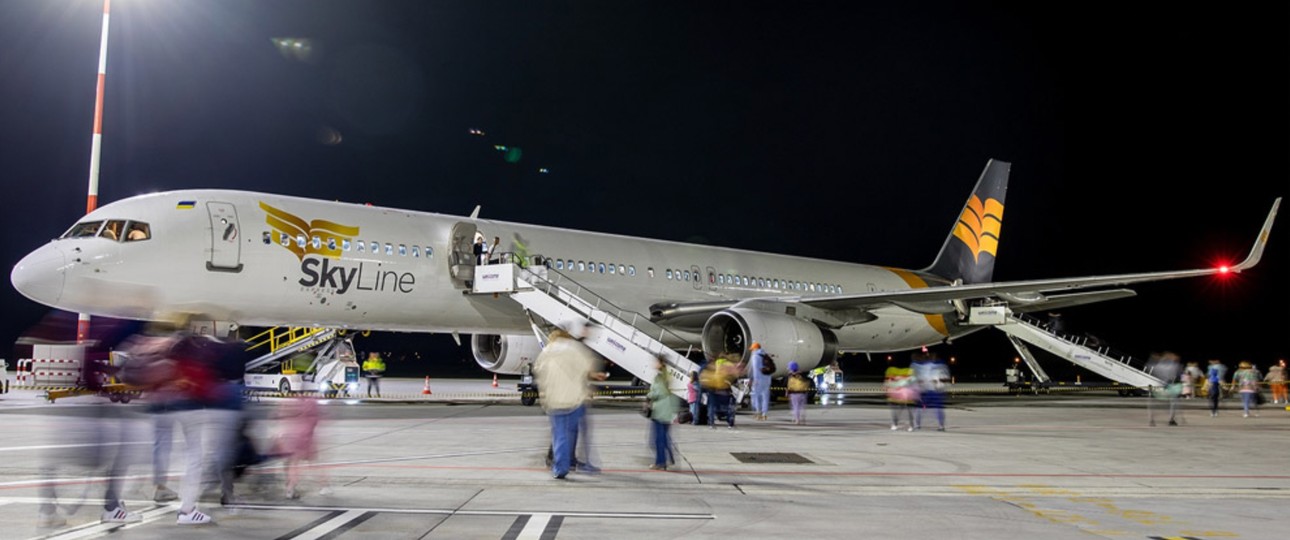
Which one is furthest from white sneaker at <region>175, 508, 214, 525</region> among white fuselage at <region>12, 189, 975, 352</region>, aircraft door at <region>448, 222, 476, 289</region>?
aircraft door at <region>448, 222, 476, 289</region>

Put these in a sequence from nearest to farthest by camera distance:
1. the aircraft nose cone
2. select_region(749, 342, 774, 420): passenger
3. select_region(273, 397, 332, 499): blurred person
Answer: select_region(273, 397, 332, 499): blurred person < the aircraft nose cone < select_region(749, 342, 774, 420): passenger

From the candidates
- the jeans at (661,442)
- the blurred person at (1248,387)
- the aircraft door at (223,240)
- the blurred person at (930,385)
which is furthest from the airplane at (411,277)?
the jeans at (661,442)

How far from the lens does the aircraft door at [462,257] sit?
18.3 metres

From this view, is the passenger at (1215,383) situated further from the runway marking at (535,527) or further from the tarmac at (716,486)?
the runway marking at (535,527)

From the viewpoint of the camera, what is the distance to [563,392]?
8.24 metres

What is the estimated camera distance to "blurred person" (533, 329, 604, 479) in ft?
26.9

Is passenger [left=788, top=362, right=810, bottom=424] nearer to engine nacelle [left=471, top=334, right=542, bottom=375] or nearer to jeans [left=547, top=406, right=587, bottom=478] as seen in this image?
engine nacelle [left=471, top=334, right=542, bottom=375]

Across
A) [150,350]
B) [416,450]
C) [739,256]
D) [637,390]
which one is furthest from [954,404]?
[150,350]

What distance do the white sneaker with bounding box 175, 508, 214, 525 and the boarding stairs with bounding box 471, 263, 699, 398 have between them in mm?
10879

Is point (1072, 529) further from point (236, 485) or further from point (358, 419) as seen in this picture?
point (358, 419)

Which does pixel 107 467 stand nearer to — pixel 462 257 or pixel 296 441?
pixel 296 441

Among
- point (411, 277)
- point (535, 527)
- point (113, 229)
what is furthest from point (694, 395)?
point (535, 527)

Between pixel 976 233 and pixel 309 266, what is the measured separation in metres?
23.0

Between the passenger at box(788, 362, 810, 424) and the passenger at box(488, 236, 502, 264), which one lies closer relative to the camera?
the passenger at box(788, 362, 810, 424)
